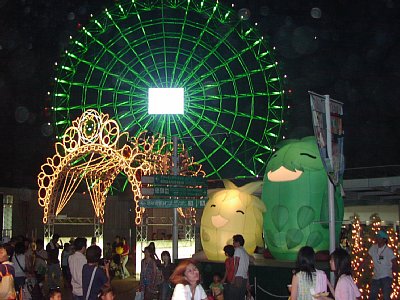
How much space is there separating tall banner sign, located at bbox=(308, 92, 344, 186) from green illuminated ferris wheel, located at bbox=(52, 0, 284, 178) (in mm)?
15784

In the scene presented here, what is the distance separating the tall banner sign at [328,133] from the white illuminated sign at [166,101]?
50.4 ft

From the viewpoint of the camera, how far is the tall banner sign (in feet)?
26.5

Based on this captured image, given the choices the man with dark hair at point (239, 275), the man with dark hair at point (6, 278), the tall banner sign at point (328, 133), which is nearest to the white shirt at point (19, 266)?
the man with dark hair at point (6, 278)

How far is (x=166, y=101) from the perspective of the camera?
23750mm

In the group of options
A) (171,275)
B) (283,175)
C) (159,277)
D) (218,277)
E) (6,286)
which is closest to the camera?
(171,275)

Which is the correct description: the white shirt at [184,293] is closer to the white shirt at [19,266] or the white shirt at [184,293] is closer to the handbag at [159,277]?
the white shirt at [19,266]

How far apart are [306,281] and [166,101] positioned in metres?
18.3

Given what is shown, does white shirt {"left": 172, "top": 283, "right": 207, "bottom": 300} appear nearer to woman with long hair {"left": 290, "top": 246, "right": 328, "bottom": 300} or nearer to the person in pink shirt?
woman with long hair {"left": 290, "top": 246, "right": 328, "bottom": 300}

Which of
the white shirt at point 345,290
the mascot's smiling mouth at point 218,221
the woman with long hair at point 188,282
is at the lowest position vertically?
the white shirt at point 345,290

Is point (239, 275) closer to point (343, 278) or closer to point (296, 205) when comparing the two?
point (296, 205)

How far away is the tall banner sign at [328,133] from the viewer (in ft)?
26.5

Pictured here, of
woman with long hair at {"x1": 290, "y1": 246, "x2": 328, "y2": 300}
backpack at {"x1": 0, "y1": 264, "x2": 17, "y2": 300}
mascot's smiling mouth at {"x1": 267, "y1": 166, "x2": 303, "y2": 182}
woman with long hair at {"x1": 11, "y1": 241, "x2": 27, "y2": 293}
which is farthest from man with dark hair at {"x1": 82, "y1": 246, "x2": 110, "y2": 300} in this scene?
mascot's smiling mouth at {"x1": 267, "y1": 166, "x2": 303, "y2": 182}

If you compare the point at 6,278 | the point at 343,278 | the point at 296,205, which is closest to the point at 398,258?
the point at 296,205

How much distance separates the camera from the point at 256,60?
24844mm
